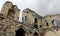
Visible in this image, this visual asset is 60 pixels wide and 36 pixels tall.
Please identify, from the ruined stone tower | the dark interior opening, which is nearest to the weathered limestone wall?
the ruined stone tower

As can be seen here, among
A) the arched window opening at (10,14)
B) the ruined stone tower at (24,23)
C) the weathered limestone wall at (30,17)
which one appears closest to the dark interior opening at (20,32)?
the ruined stone tower at (24,23)

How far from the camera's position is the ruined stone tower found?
1462cm

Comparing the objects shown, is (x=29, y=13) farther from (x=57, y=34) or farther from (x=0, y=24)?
(x=0, y=24)

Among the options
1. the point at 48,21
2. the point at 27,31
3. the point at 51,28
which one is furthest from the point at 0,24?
the point at 48,21

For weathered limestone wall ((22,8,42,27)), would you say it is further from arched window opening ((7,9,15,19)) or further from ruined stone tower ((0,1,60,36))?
arched window opening ((7,9,15,19))

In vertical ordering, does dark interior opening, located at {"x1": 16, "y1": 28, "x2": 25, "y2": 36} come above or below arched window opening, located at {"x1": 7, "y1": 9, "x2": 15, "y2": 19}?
below

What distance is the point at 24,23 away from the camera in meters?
16.5

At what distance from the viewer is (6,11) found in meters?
15.4

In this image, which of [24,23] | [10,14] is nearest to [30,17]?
[24,23]

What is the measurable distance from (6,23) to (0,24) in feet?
2.22

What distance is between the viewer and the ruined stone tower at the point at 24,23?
14.6 metres

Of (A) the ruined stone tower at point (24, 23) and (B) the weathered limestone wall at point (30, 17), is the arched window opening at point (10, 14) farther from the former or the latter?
(B) the weathered limestone wall at point (30, 17)

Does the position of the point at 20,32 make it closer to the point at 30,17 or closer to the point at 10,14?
the point at 10,14

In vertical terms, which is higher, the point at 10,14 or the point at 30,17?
the point at 10,14
